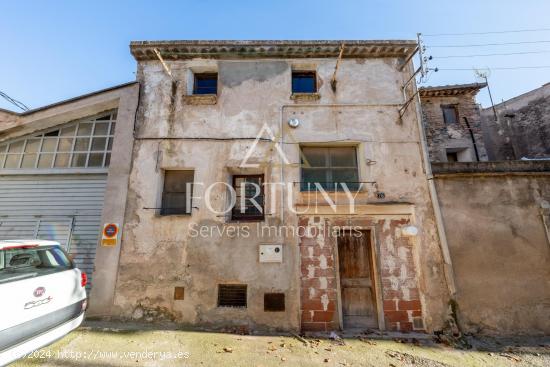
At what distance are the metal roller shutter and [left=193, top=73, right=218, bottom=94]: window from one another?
3.58 m

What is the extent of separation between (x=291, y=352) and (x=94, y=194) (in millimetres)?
6186

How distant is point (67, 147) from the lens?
7152 millimetres

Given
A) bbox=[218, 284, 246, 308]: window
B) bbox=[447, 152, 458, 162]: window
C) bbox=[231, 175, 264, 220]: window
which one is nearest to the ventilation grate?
bbox=[218, 284, 246, 308]: window

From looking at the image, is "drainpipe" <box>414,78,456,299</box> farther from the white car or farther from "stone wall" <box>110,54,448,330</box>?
the white car

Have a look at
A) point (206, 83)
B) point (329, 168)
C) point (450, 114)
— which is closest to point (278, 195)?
point (329, 168)

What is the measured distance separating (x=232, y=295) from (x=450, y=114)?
14.8 m

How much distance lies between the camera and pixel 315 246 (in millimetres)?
5836

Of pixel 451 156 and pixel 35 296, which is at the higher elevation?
pixel 451 156

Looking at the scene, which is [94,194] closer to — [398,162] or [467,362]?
[398,162]

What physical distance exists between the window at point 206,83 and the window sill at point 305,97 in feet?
7.52

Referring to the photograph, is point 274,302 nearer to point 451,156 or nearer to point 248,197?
Result: point 248,197

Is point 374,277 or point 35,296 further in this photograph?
point 374,277

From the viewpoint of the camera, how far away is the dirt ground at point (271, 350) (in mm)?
3949

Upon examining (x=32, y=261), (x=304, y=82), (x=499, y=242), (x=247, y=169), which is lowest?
(x=32, y=261)
